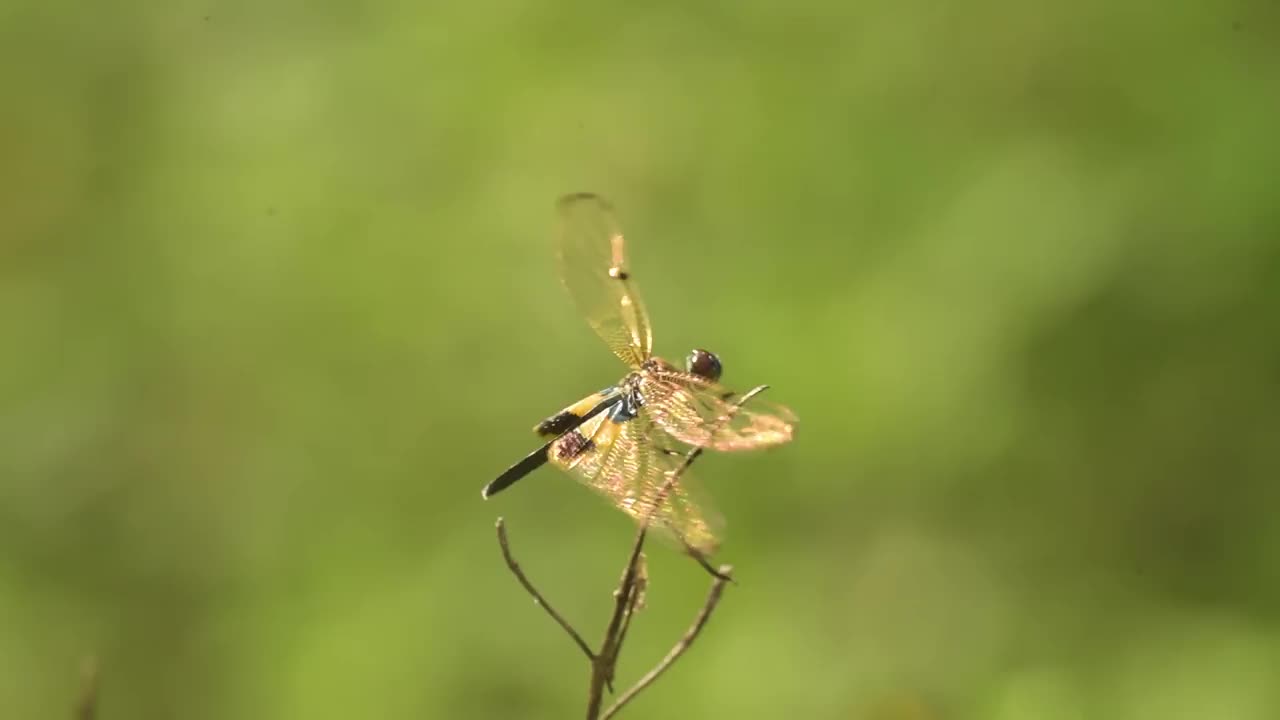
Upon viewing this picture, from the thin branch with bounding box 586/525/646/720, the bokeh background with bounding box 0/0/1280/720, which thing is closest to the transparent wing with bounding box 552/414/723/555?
the thin branch with bounding box 586/525/646/720

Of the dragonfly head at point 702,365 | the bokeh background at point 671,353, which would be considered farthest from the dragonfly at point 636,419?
the bokeh background at point 671,353

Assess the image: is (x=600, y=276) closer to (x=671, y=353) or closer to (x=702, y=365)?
(x=702, y=365)

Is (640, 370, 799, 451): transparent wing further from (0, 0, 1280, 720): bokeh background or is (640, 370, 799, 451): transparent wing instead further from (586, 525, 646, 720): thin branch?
(0, 0, 1280, 720): bokeh background

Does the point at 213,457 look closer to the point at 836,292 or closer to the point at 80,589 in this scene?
the point at 80,589

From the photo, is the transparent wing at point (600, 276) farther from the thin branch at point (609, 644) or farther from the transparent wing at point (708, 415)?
the thin branch at point (609, 644)

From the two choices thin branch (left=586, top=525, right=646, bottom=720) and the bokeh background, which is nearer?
thin branch (left=586, top=525, right=646, bottom=720)

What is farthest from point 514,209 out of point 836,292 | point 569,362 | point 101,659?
point 101,659

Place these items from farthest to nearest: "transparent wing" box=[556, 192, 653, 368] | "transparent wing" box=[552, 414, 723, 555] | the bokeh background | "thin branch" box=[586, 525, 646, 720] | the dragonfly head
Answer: the bokeh background < "transparent wing" box=[556, 192, 653, 368] < the dragonfly head < "transparent wing" box=[552, 414, 723, 555] < "thin branch" box=[586, 525, 646, 720]
